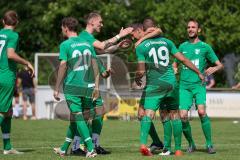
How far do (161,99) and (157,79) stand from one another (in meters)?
0.37

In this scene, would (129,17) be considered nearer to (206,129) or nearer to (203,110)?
(203,110)

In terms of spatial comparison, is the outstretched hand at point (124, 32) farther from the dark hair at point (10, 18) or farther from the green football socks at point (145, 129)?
the dark hair at point (10, 18)

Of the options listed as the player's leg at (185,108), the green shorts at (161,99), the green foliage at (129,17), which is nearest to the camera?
the green shorts at (161,99)

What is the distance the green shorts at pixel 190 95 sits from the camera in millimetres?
15836

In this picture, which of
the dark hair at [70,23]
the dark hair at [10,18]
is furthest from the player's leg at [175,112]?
the dark hair at [10,18]

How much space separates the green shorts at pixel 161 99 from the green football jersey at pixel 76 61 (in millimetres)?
1089

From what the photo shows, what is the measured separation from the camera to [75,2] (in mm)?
47188

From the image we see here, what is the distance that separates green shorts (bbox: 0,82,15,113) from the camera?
1462 cm

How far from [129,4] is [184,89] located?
35.5 meters

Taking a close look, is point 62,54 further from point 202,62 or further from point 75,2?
point 75,2

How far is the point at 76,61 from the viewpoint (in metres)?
14.2

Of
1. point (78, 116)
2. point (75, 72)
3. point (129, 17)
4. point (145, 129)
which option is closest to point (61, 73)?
point (75, 72)

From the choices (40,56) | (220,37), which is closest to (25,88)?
(40,56)

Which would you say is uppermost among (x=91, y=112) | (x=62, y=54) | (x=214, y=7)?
(x=214, y=7)
